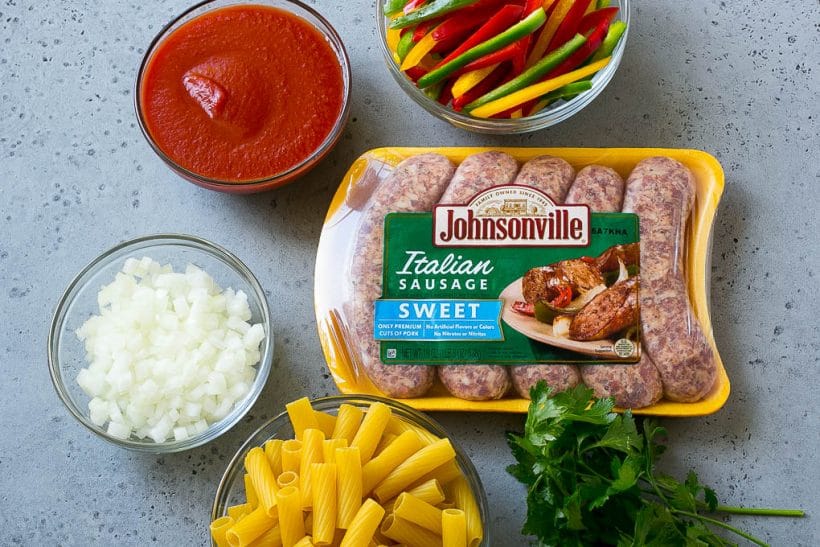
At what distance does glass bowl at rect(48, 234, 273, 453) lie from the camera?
6.19ft

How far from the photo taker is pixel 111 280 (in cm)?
207

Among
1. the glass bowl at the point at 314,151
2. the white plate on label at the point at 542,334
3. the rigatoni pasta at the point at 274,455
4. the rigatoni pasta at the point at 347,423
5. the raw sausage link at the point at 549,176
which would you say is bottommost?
the rigatoni pasta at the point at 274,455

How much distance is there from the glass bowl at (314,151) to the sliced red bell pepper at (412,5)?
0.19 meters

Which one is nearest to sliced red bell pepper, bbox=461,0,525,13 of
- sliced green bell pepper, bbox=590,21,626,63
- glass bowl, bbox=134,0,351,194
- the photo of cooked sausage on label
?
sliced green bell pepper, bbox=590,21,626,63

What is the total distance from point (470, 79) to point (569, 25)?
0.26m

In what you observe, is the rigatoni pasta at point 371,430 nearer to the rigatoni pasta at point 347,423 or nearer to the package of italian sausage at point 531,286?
the rigatoni pasta at point 347,423

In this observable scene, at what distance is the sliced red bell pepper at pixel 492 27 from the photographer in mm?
1833

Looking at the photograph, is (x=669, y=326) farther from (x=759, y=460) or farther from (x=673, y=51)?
(x=673, y=51)

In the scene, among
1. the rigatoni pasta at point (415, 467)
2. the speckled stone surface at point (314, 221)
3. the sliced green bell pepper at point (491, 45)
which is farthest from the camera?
the speckled stone surface at point (314, 221)

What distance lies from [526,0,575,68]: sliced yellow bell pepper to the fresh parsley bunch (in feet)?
2.54

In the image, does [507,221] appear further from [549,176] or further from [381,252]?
[381,252]

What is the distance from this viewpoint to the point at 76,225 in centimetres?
215

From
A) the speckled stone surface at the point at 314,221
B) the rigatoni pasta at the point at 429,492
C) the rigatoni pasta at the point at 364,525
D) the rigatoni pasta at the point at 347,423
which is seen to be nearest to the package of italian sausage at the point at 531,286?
the speckled stone surface at the point at 314,221

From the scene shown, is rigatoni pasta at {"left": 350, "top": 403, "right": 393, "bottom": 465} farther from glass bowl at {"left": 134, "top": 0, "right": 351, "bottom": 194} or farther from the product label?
glass bowl at {"left": 134, "top": 0, "right": 351, "bottom": 194}
